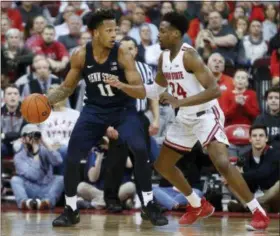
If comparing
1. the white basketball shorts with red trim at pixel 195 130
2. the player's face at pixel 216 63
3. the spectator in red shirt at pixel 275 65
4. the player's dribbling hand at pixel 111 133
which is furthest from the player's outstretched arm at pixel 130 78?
the spectator in red shirt at pixel 275 65

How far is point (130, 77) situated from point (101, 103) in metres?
0.46

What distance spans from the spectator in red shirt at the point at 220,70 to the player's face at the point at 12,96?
2.80m

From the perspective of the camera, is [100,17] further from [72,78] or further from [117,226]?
[117,226]

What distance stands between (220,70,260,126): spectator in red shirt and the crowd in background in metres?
0.01

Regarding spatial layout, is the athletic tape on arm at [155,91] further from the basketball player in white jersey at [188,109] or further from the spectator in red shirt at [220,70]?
the spectator in red shirt at [220,70]

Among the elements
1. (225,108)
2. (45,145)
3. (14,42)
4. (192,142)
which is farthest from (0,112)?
(192,142)

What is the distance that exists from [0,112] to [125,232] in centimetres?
458

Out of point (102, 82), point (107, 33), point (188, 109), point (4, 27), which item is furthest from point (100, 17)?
point (4, 27)

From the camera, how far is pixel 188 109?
9.22 meters

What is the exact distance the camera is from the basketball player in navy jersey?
9031 millimetres

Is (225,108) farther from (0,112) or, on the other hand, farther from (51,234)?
(51,234)

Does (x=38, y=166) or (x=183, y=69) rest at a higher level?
(x=183, y=69)

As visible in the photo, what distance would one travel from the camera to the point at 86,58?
9133mm

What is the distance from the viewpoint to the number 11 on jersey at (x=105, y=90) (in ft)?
30.0
